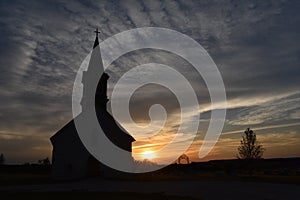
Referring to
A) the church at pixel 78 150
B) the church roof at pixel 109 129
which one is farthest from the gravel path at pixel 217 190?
the church roof at pixel 109 129

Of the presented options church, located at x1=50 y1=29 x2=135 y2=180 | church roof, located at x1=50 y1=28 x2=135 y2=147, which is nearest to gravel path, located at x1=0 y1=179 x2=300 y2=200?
church, located at x1=50 y1=29 x2=135 y2=180

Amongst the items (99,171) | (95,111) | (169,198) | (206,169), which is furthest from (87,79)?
(206,169)

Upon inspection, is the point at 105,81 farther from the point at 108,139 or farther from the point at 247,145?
the point at 247,145

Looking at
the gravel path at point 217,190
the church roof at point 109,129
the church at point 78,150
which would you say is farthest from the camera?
the church roof at point 109,129

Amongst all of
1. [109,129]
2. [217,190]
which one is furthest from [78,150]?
[217,190]

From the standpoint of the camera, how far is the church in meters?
33.1

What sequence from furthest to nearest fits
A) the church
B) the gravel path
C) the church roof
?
the church roof, the church, the gravel path

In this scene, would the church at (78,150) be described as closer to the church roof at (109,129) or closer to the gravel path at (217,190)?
the church roof at (109,129)

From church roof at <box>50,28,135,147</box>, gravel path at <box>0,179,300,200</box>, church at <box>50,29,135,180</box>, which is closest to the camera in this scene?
gravel path at <box>0,179,300,200</box>

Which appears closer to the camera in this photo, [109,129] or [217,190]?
[217,190]

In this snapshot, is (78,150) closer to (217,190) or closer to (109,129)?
(109,129)

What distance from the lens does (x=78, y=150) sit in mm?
33562

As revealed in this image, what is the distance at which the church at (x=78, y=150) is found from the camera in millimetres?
33125

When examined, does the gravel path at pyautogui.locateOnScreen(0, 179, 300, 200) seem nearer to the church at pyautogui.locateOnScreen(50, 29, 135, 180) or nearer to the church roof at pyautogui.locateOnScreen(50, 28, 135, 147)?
the church at pyautogui.locateOnScreen(50, 29, 135, 180)
